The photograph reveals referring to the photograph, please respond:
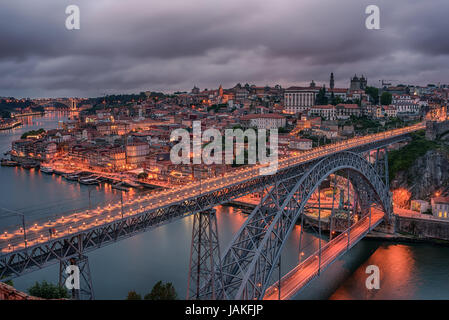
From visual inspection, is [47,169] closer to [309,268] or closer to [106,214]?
[106,214]

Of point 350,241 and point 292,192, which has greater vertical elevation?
point 292,192

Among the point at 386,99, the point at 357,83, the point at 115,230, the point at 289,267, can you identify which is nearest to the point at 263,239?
the point at 115,230

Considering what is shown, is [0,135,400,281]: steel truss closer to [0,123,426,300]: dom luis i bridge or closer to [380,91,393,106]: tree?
[0,123,426,300]: dom luis i bridge

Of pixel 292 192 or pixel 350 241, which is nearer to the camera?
pixel 292 192

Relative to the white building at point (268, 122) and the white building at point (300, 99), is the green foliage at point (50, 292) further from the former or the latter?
the white building at point (300, 99)

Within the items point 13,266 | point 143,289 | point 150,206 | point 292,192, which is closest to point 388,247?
point 292,192

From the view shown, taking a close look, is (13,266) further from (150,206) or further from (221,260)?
(221,260)
